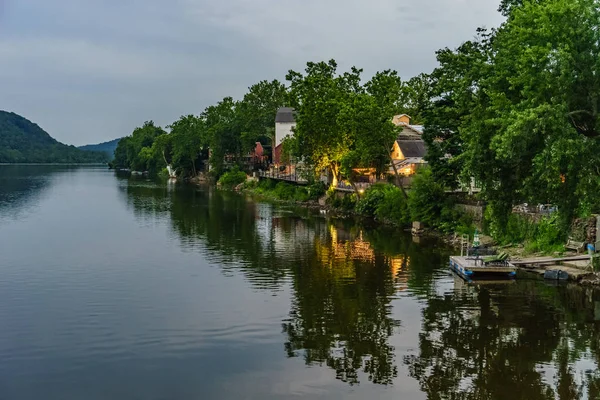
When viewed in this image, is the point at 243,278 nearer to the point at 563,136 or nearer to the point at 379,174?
the point at 563,136

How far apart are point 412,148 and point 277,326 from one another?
56336mm

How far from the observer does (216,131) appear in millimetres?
126812

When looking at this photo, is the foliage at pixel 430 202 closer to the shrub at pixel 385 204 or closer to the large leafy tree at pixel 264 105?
the shrub at pixel 385 204

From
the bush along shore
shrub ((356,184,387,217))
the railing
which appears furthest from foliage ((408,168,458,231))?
the railing

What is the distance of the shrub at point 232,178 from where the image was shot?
4671 inches

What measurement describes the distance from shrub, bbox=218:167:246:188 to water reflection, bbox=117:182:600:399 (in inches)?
2720

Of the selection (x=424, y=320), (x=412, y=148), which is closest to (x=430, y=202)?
(x=412, y=148)

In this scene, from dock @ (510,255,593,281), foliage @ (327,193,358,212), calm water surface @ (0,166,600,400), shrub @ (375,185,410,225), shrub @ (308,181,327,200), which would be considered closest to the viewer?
calm water surface @ (0,166,600,400)

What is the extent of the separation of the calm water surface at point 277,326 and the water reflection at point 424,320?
94 mm

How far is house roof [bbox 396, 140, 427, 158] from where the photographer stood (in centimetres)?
7700

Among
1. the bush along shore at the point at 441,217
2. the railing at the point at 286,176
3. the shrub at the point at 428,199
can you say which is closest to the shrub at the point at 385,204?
the bush along shore at the point at 441,217

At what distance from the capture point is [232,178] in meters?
120

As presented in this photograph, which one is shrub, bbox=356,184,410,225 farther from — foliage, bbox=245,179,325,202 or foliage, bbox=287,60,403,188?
foliage, bbox=245,179,325,202

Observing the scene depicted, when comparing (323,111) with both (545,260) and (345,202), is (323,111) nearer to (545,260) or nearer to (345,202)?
(345,202)
